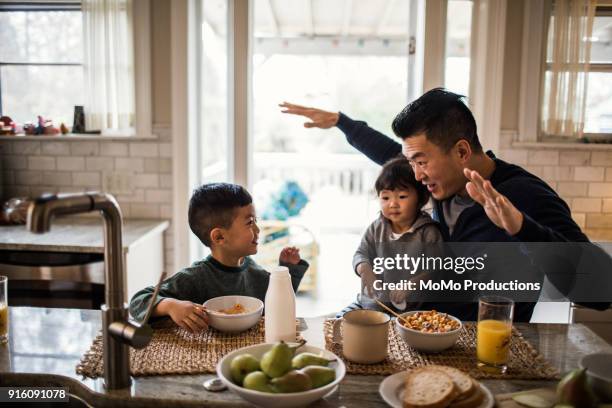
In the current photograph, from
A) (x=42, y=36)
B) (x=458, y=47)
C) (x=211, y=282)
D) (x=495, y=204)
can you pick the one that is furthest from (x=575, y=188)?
(x=42, y=36)

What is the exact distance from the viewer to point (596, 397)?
1.08m

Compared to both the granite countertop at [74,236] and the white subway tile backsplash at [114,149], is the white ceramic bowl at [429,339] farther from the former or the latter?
the white subway tile backsplash at [114,149]

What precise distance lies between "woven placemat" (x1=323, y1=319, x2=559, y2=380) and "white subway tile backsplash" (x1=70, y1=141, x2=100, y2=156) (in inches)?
86.8

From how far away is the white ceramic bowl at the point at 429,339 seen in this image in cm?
138

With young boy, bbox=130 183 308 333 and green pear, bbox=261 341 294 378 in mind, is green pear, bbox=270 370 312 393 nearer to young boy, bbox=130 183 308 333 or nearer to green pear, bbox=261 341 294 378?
green pear, bbox=261 341 294 378


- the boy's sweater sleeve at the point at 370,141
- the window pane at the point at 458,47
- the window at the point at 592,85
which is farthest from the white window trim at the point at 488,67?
the boy's sweater sleeve at the point at 370,141

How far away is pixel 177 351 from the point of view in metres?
1.39

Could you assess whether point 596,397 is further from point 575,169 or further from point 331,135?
point 331,135

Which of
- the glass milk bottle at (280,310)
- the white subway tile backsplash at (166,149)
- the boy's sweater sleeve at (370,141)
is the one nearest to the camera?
the glass milk bottle at (280,310)

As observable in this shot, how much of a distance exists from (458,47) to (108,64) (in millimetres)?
1927

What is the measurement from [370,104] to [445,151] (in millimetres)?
6296

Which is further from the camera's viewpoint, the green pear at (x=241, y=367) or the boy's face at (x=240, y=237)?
the boy's face at (x=240, y=237)

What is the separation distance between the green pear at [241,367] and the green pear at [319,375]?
0.10 metres

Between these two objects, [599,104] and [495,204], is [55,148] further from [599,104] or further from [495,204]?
Result: [599,104]
